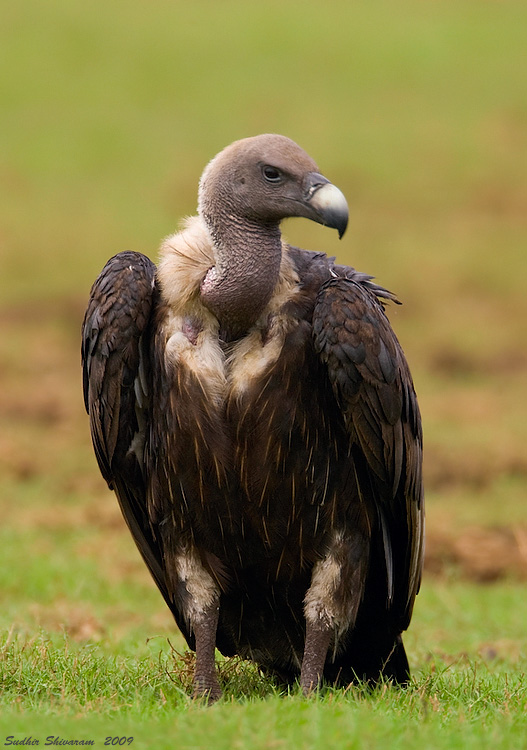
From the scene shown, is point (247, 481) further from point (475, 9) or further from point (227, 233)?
point (475, 9)

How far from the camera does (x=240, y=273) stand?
5.31 metres

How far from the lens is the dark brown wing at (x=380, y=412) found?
5188mm

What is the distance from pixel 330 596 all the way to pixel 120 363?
1375mm

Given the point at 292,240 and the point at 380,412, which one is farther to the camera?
the point at 292,240

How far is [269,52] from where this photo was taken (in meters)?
31.2

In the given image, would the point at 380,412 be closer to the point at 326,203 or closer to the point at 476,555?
the point at 326,203

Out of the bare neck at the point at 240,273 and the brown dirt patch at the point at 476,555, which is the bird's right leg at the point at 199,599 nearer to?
the bare neck at the point at 240,273

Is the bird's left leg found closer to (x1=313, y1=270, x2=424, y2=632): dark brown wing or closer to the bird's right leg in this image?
(x1=313, y1=270, x2=424, y2=632): dark brown wing

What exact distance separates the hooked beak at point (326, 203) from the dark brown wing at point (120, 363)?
0.78 m

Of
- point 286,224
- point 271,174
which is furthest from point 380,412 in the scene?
point 286,224

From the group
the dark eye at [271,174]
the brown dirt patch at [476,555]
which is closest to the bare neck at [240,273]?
the dark eye at [271,174]

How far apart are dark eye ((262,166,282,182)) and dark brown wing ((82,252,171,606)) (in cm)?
66

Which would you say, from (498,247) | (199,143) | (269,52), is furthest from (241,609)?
(269,52)

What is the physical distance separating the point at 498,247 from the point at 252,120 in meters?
6.77
